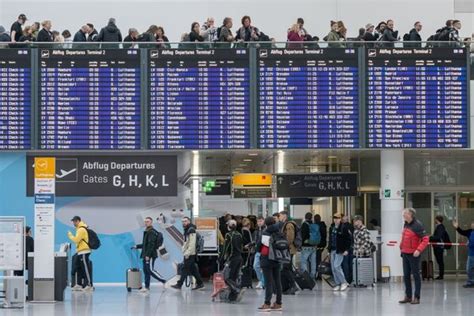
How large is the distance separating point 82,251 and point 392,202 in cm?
732

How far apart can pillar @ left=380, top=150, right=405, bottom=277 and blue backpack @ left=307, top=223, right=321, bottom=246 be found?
1.66 metres

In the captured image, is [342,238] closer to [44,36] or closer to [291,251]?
[291,251]

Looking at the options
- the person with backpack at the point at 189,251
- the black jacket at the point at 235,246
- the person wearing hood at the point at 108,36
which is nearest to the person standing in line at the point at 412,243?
A: the black jacket at the point at 235,246

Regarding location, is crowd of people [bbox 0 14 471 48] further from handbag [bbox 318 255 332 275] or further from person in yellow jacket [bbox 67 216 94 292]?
handbag [bbox 318 255 332 275]

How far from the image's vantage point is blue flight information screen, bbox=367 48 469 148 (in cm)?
2214

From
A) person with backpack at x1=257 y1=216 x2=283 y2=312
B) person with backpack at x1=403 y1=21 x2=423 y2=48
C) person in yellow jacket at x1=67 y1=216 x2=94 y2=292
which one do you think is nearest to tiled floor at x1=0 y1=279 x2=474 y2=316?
person with backpack at x1=257 y1=216 x2=283 y2=312

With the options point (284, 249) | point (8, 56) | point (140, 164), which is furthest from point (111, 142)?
point (284, 249)

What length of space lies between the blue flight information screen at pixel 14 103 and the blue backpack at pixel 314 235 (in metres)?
7.07

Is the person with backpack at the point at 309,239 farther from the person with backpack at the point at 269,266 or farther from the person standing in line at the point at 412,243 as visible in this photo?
the person with backpack at the point at 269,266

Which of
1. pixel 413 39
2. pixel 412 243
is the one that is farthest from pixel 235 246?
pixel 413 39

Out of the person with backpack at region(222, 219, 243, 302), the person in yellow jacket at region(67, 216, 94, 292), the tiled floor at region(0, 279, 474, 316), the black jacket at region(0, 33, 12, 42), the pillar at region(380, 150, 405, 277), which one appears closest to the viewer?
the tiled floor at region(0, 279, 474, 316)

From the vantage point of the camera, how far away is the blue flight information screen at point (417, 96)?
2214 centimetres

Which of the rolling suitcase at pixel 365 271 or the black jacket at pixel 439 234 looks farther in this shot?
the black jacket at pixel 439 234

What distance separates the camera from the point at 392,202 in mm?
23500
